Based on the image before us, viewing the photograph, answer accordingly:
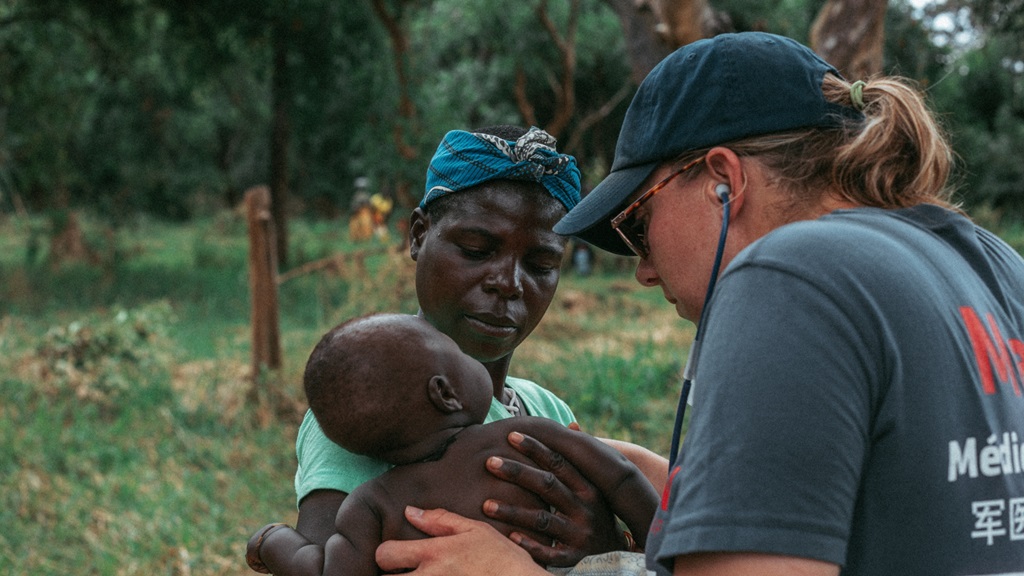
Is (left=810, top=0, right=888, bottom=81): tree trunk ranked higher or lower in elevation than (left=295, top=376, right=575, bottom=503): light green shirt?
higher

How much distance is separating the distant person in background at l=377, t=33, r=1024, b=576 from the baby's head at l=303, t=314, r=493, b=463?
0.54 metres

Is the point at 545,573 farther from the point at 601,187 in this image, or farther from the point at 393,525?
the point at 601,187

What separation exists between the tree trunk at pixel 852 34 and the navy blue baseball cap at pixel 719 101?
451 cm

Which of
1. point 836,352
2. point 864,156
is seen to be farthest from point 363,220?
point 836,352

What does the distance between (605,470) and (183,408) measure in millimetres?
6192

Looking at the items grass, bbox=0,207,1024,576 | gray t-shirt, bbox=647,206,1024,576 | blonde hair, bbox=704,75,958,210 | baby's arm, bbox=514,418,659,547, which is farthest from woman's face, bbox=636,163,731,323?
grass, bbox=0,207,1024,576

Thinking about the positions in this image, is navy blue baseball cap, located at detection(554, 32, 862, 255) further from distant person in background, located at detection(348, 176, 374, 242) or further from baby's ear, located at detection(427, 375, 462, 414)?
distant person in background, located at detection(348, 176, 374, 242)

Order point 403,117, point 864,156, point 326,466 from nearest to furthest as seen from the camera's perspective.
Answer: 1. point 864,156
2. point 326,466
3. point 403,117

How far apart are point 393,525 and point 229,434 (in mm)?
5543

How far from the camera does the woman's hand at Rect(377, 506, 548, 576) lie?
5.60 ft

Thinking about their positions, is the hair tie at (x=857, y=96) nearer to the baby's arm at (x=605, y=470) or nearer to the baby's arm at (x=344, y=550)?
the baby's arm at (x=605, y=470)

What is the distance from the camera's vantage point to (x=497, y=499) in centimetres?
184

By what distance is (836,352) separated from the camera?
3.94ft

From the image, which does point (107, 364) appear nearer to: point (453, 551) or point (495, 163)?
point (495, 163)
